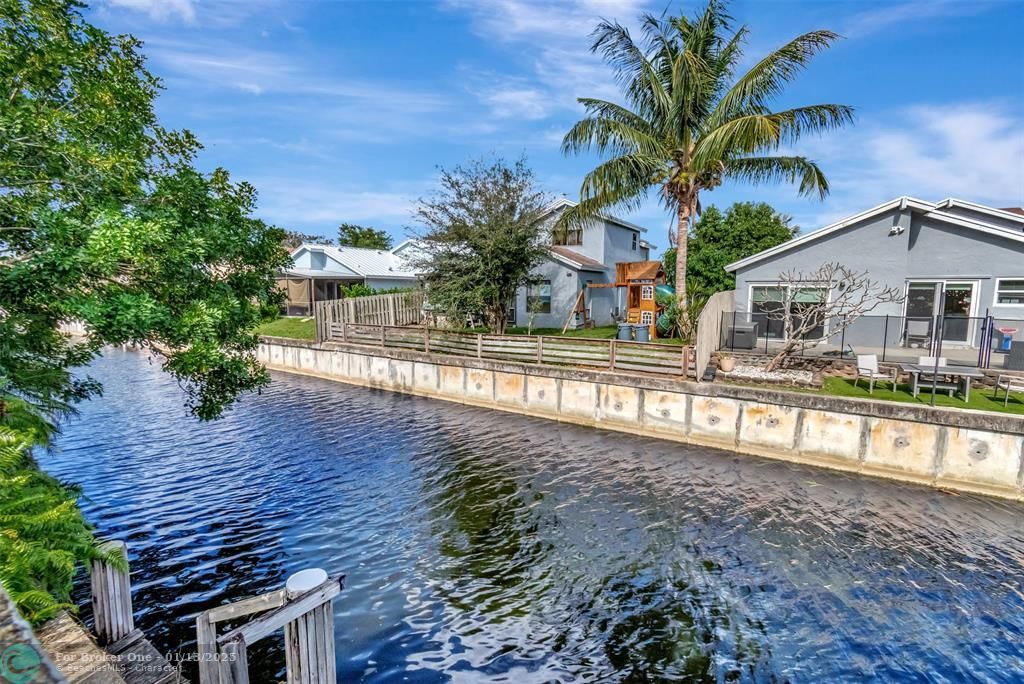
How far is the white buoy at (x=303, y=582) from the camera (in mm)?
3850

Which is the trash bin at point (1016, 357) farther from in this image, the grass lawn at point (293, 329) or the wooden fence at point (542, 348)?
the grass lawn at point (293, 329)

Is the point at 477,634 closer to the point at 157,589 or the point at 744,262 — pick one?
the point at 157,589

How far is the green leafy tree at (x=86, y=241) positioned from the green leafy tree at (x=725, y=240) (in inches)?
1090

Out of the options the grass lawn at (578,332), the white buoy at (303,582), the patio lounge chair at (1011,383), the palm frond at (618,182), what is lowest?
the white buoy at (303,582)

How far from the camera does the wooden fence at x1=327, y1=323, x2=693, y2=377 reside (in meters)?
14.8

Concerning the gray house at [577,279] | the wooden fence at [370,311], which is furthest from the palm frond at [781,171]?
the wooden fence at [370,311]

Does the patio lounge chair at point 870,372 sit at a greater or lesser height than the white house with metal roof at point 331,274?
lesser

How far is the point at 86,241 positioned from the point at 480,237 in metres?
16.1

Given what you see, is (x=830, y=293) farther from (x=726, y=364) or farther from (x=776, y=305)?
(x=726, y=364)

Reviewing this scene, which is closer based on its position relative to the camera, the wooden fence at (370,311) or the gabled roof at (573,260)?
the wooden fence at (370,311)

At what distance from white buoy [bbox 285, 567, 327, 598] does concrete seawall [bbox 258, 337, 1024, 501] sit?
11.7 meters

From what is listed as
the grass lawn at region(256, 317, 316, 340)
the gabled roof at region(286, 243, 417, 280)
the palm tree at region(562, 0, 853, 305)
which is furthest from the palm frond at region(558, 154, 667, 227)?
the gabled roof at region(286, 243, 417, 280)

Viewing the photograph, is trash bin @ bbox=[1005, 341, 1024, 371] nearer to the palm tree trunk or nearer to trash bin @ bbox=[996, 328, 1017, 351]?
trash bin @ bbox=[996, 328, 1017, 351]

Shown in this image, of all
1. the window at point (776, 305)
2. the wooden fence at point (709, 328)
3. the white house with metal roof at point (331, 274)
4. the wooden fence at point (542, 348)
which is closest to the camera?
the wooden fence at point (709, 328)
